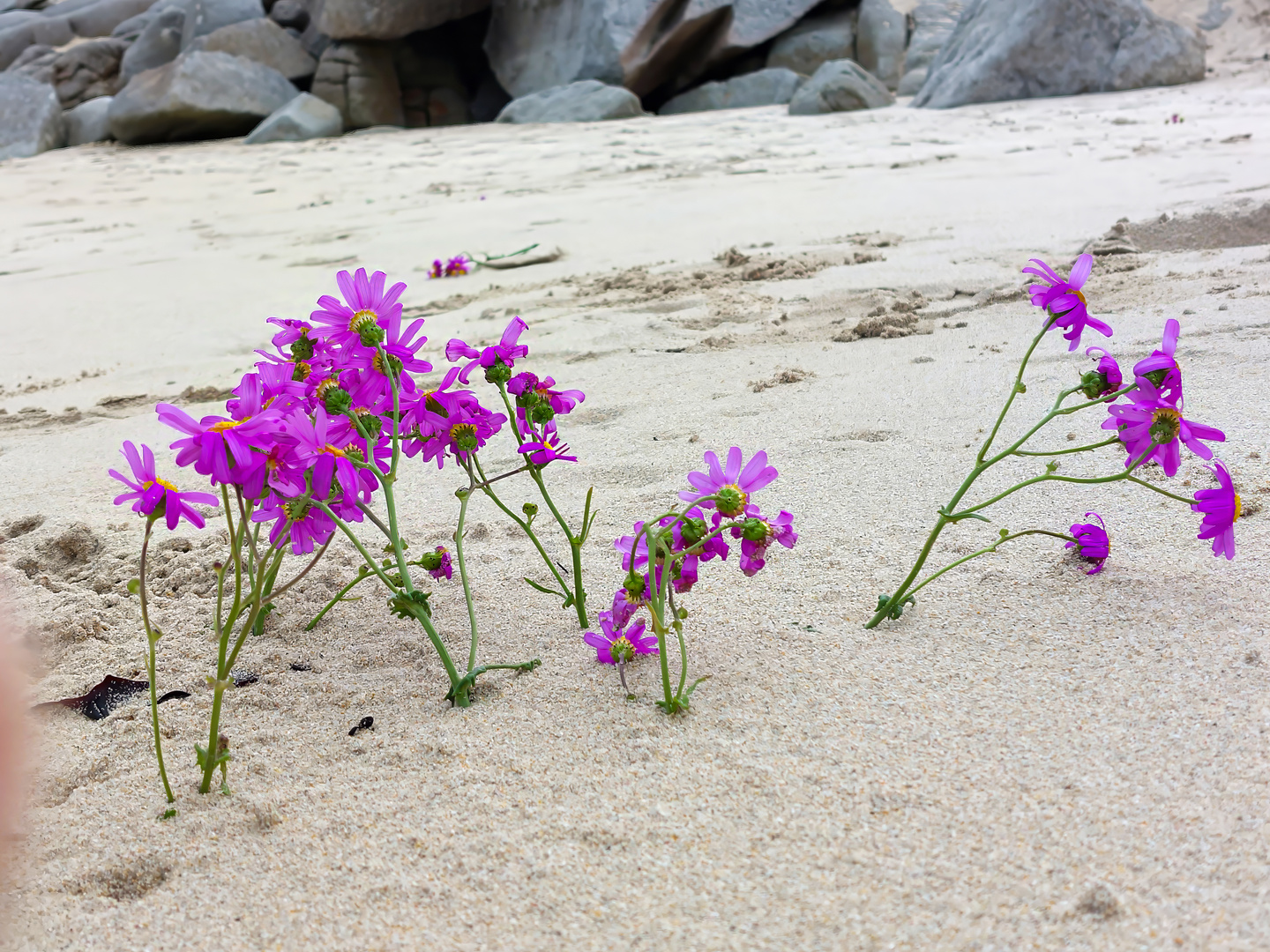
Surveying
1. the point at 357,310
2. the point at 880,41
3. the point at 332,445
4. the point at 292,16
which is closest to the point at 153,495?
the point at 332,445

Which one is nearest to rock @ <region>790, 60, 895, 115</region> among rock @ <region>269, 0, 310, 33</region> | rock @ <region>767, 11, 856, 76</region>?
rock @ <region>767, 11, 856, 76</region>

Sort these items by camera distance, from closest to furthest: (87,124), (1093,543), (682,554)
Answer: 1. (682,554)
2. (1093,543)
3. (87,124)

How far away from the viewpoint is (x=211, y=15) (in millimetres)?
12867

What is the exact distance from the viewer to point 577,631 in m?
1.38

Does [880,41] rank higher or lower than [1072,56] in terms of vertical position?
higher

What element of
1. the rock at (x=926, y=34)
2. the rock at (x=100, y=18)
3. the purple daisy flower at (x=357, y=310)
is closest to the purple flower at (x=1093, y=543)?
the purple daisy flower at (x=357, y=310)

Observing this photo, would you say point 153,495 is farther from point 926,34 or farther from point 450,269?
point 926,34

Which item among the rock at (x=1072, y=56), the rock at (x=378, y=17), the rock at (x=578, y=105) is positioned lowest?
the rock at (x=578, y=105)

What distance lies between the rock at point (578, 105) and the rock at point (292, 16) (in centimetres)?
552

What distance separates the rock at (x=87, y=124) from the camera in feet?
35.4

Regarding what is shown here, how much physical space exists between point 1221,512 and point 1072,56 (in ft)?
27.8

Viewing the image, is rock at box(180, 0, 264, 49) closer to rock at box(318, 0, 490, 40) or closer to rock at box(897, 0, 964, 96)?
rock at box(318, 0, 490, 40)

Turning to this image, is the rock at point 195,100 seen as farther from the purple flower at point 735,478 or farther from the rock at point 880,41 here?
the purple flower at point 735,478

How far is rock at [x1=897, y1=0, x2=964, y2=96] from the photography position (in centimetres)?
1129
